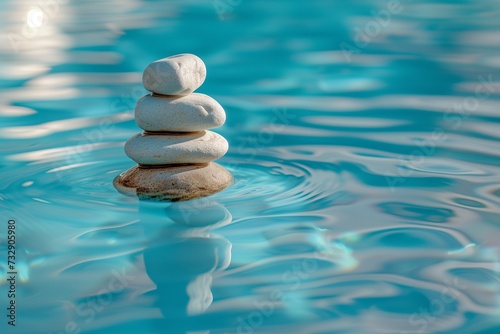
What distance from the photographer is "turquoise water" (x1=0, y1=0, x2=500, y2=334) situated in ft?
16.1

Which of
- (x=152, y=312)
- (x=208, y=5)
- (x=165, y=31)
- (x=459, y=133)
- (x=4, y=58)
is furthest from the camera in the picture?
(x=208, y=5)

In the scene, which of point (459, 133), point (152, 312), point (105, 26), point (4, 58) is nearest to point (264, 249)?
point (152, 312)

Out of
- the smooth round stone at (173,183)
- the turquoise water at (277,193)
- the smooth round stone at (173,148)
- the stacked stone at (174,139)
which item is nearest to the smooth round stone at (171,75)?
the stacked stone at (174,139)

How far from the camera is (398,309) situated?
483 centimetres

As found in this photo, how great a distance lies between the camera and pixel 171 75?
20.6 feet

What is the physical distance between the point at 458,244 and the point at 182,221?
5.97 ft

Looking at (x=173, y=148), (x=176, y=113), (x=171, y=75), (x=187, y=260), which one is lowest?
(x=187, y=260)

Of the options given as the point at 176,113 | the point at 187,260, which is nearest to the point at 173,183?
the point at 176,113

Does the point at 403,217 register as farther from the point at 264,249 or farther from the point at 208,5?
the point at 208,5

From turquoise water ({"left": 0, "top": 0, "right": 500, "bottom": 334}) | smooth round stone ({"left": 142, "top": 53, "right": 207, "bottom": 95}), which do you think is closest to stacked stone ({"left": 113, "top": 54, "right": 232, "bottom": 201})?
smooth round stone ({"left": 142, "top": 53, "right": 207, "bottom": 95})

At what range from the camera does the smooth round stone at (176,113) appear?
639 cm

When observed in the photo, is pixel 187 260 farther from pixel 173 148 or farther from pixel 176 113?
pixel 176 113

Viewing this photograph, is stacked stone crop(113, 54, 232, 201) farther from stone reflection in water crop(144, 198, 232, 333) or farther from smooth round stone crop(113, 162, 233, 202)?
stone reflection in water crop(144, 198, 232, 333)

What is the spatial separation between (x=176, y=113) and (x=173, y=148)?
0.25 meters
